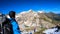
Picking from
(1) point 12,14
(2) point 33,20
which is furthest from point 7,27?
(2) point 33,20

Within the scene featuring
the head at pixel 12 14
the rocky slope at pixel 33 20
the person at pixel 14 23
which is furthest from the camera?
the rocky slope at pixel 33 20

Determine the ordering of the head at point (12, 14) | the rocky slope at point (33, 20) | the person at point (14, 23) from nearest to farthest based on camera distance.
→ 1. the person at point (14, 23)
2. the head at point (12, 14)
3. the rocky slope at point (33, 20)

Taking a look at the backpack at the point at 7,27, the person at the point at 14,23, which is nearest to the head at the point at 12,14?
the person at the point at 14,23

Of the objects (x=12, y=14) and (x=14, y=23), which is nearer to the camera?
(x=14, y=23)

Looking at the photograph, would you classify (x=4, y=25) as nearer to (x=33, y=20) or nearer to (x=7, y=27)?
(x=7, y=27)

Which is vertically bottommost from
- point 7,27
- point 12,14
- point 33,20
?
point 7,27

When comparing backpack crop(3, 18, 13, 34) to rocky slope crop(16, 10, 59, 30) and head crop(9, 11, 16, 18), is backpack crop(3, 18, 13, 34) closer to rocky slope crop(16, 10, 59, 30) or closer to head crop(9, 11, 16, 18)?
head crop(9, 11, 16, 18)

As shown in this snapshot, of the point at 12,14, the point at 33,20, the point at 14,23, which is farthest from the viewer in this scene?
the point at 33,20

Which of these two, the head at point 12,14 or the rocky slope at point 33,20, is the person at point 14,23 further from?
the rocky slope at point 33,20

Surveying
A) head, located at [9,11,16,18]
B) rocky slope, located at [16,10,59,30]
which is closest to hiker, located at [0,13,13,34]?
head, located at [9,11,16,18]

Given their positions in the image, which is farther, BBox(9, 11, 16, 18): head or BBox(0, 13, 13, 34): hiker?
BBox(9, 11, 16, 18): head

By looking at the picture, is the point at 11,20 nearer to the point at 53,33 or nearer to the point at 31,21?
the point at 31,21

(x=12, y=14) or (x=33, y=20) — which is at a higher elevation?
(x=12, y=14)

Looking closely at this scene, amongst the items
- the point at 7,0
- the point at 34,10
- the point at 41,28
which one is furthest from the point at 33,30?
the point at 7,0
